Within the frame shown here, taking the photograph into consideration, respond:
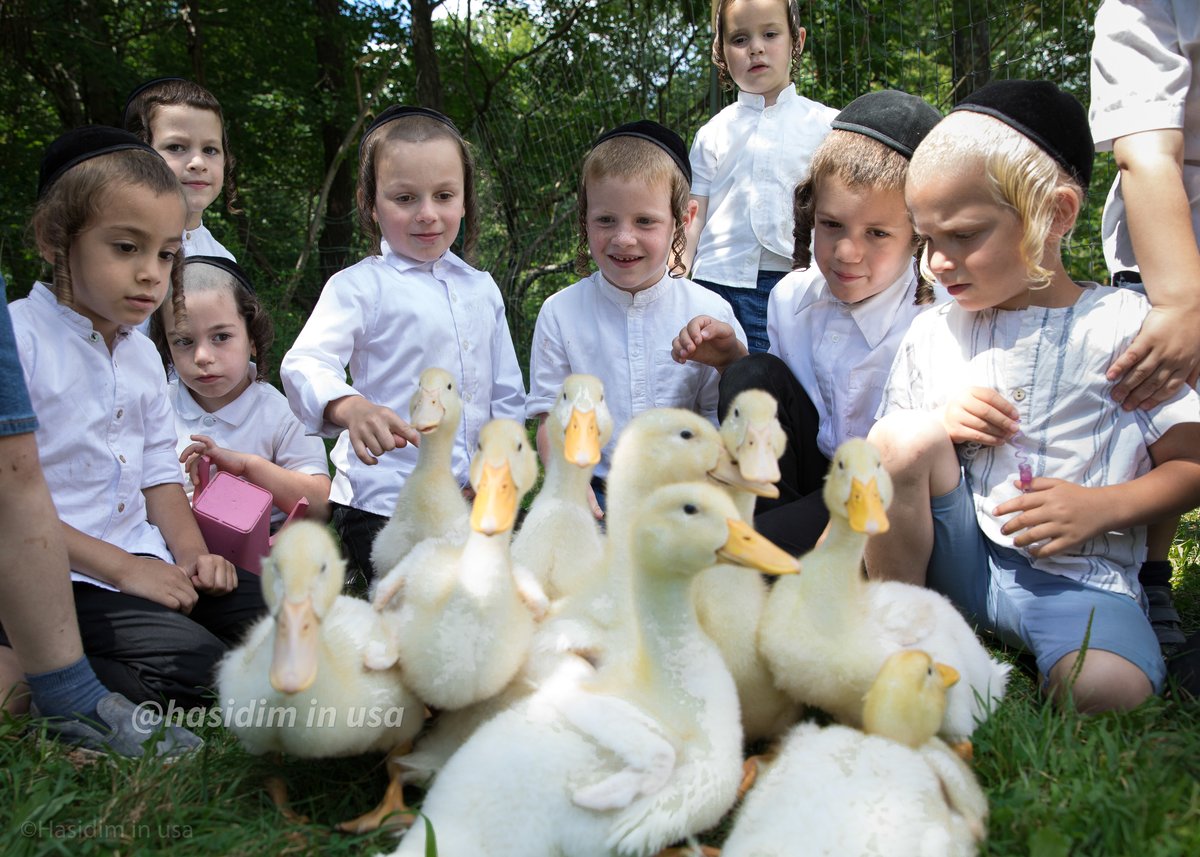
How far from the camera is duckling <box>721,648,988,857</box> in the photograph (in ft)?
5.23

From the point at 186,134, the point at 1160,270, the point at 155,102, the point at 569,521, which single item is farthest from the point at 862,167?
the point at 155,102

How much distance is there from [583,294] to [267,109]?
7.31 m

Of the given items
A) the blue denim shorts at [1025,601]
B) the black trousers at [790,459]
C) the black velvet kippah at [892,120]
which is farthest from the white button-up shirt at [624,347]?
the blue denim shorts at [1025,601]

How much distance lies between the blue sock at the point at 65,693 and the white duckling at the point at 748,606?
4.87 ft

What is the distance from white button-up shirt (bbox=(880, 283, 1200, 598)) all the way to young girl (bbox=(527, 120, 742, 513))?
1.19m

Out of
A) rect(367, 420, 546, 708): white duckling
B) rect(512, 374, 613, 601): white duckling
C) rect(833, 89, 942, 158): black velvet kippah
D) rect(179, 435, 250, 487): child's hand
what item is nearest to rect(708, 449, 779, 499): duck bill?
rect(512, 374, 613, 601): white duckling

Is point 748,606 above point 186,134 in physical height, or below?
below

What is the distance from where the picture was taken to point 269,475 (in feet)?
12.1

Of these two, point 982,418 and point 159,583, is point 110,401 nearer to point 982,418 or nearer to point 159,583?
point 159,583

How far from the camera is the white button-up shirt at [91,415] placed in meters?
2.75

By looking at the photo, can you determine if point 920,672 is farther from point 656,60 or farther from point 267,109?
point 267,109

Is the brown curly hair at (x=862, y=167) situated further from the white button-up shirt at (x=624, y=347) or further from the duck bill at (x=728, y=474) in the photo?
the duck bill at (x=728, y=474)

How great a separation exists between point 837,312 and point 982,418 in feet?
2.91

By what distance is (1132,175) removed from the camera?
2725mm
